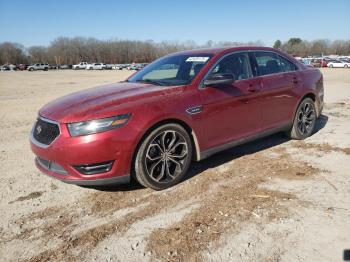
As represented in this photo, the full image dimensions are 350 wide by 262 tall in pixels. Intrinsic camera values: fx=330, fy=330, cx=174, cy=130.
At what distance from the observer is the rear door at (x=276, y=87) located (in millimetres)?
4980

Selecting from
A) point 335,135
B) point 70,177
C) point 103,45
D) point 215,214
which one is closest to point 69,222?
point 70,177

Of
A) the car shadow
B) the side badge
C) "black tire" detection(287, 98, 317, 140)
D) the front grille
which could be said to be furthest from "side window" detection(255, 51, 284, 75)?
the front grille

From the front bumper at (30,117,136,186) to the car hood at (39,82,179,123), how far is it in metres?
0.19

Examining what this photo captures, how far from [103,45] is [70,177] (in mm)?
122503

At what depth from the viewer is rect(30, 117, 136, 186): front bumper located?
11.2ft

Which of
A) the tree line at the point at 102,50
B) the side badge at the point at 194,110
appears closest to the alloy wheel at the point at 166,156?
the side badge at the point at 194,110

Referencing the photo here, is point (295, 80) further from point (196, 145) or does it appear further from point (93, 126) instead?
point (93, 126)

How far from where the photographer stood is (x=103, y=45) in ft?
392

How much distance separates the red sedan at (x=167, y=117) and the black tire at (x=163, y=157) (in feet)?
0.04

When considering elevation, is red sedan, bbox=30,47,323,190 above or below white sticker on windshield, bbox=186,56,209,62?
below

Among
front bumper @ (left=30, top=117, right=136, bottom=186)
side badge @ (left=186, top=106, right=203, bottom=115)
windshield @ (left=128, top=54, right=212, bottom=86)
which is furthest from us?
windshield @ (left=128, top=54, right=212, bottom=86)

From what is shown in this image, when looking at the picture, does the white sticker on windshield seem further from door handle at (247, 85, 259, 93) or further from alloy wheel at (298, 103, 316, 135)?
alloy wheel at (298, 103, 316, 135)

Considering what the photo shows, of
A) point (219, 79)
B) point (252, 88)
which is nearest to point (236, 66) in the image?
point (252, 88)

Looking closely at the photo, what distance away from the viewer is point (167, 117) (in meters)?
3.82
